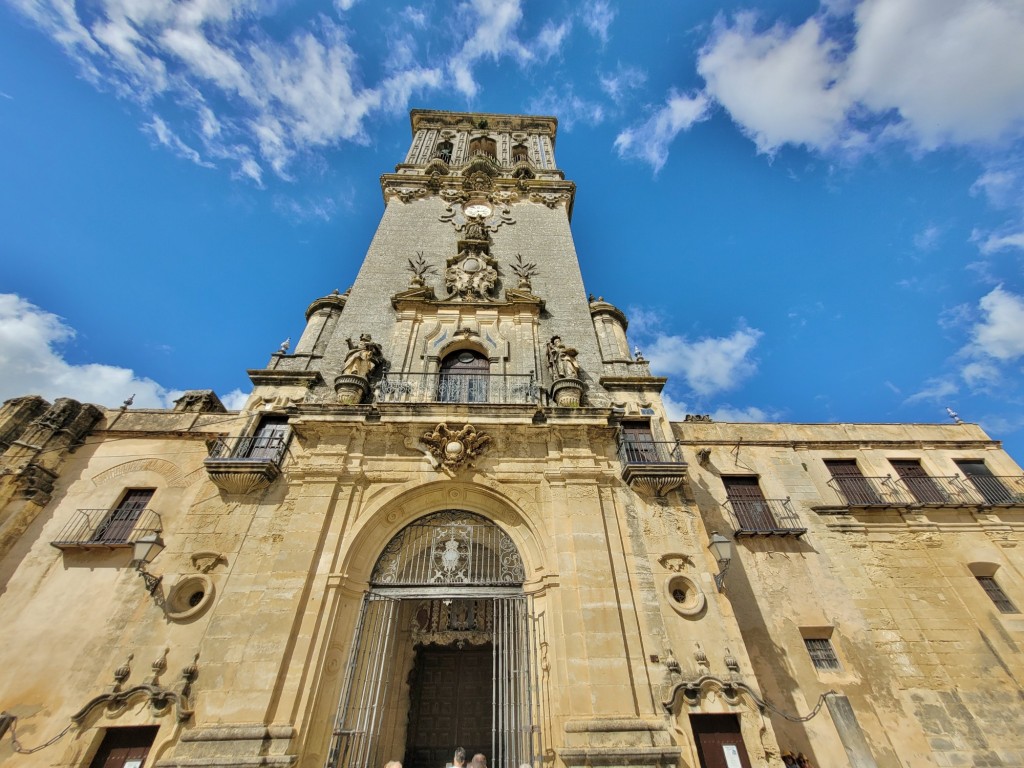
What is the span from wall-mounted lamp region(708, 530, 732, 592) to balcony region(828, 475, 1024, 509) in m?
5.41

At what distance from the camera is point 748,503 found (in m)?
11.4

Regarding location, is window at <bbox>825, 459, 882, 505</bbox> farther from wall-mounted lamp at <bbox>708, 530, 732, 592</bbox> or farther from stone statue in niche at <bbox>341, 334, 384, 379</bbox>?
stone statue in niche at <bbox>341, 334, 384, 379</bbox>

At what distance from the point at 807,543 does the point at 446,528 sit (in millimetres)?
8642

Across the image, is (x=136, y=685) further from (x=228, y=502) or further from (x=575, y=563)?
(x=575, y=563)

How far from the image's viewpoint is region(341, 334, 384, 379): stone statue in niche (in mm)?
11219

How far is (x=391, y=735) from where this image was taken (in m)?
9.71

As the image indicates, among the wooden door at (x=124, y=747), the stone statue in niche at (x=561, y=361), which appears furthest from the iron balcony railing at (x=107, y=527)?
the stone statue in niche at (x=561, y=361)

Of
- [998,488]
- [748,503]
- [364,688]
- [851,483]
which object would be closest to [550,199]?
[748,503]

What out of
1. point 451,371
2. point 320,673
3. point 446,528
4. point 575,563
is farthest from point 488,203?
point 320,673

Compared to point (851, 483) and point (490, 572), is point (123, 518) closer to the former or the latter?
point (490, 572)

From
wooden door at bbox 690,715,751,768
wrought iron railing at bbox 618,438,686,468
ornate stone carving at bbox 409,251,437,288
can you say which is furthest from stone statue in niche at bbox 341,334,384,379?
wooden door at bbox 690,715,751,768

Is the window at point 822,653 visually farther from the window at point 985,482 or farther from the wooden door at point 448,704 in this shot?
the wooden door at point 448,704

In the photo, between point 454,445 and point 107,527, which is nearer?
point 107,527

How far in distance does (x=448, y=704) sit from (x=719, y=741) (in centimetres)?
652
